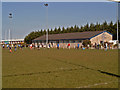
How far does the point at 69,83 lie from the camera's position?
7266mm

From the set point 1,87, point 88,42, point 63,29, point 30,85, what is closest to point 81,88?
point 30,85

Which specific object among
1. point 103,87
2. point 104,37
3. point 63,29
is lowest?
point 103,87

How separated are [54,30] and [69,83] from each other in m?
90.7

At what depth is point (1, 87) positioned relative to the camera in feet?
21.8

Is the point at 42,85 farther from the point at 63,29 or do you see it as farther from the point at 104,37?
the point at 63,29

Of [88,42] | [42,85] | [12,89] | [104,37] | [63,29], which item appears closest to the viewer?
[12,89]

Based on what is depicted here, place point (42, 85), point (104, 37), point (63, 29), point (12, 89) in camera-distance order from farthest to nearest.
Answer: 1. point (63, 29)
2. point (104, 37)
3. point (42, 85)
4. point (12, 89)

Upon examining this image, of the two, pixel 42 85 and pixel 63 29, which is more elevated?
pixel 63 29

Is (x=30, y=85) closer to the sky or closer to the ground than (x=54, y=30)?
closer to the ground

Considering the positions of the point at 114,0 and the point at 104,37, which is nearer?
the point at 114,0

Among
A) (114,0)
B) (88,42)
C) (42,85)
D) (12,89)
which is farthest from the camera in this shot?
(88,42)

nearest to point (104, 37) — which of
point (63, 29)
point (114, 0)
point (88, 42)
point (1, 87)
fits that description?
point (88, 42)

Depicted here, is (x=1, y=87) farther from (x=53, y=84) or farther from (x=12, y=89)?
(x=53, y=84)

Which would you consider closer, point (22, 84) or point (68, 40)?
point (22, 84)
